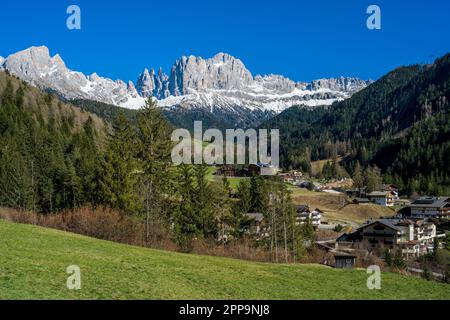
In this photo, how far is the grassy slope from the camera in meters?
17.8

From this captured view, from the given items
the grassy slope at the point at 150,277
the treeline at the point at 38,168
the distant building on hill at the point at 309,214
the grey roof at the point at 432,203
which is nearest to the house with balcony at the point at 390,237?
the distant building on hill at the point at 309,214

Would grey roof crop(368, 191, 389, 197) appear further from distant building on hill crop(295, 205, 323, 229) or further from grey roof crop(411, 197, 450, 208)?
distant building on hill crop(295, 205, 323, 229)

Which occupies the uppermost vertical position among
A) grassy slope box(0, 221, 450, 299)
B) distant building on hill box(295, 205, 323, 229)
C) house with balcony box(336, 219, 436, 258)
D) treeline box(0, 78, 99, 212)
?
treeline box(0, 78, 99, 212)

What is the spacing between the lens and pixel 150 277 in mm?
21562

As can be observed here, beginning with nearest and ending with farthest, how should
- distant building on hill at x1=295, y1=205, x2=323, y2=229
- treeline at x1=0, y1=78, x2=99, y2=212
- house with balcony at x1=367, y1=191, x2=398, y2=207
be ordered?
treeline at x1=0, y1=78, x2=99, y2=212 → distant building on hill at x1=295, y1=205, x2=323, y2=229 → house with balcony at x1=367, y1=191, x2=398, y2=207

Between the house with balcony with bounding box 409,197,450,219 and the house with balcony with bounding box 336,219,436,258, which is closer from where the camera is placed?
the house with balcony with bounding box 336,219,436,258

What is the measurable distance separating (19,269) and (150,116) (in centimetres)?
3425

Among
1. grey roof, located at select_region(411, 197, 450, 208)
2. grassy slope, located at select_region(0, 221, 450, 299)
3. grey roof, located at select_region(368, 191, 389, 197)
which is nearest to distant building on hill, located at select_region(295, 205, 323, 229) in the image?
grey roof, located at select_region(411, 197, 450, 208)

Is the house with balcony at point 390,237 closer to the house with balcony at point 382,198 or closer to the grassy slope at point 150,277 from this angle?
the house with balcony at point 382,198

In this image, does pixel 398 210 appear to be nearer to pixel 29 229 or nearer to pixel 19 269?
pixel 29 229

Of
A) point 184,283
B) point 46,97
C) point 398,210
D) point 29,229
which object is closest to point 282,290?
point 184,283

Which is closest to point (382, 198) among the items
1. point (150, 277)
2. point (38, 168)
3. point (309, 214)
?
point (309, 214)

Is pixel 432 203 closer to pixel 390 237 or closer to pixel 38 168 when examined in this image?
pixel 390 237

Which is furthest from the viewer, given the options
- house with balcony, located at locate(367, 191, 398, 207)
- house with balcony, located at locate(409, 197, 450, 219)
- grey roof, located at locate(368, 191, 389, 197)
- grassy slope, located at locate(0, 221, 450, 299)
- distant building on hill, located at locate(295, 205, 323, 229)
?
grey roof, located at locate(368, 191, 389, 197)
